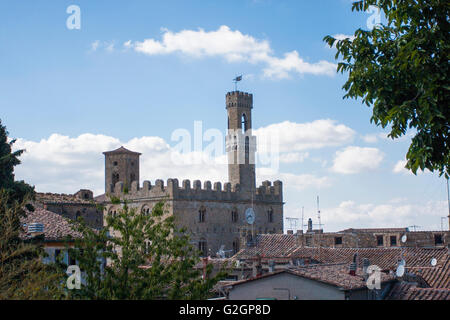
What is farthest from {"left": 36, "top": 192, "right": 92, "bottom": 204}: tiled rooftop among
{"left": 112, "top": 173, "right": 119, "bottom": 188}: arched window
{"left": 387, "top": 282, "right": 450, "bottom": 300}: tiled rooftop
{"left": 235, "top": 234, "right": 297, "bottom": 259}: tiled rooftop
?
{"left": 387, "top": 282, "right": 450, "bottom": 300}: tiled rooftop

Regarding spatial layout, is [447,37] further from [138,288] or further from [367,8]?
[138,288]

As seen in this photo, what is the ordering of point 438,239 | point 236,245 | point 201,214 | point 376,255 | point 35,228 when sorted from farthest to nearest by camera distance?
1. point 236,245
2. point 201,214
3. point 438,239
4. point 376,255
5. point 35,228

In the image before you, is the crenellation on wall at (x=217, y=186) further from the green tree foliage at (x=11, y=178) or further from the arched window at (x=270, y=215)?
the green tree foliage at (x=11, y=178)

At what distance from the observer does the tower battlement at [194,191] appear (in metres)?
48.1

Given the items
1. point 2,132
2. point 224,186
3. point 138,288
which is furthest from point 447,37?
point 224,186

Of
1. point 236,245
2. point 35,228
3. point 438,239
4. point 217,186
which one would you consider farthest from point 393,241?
point 35,228

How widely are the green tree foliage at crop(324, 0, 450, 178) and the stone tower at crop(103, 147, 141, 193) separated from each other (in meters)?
46.9

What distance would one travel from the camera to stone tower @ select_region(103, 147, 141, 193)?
56562mm

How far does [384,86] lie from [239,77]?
154 ft

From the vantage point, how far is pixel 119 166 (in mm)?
56812

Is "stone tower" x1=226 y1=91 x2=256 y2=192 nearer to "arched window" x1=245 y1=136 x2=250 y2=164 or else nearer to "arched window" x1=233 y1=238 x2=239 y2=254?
"arched window" x1=245 y1=136 x2=250 y2=164

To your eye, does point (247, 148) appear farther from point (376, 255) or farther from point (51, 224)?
point (51, 224)

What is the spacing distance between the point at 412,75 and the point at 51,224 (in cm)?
1741
